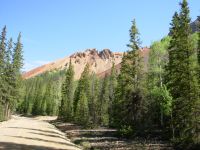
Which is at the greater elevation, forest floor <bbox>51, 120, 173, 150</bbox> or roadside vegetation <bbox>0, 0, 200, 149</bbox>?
roadside vegetation <bbox>0, 0, 200, 149</bbox>

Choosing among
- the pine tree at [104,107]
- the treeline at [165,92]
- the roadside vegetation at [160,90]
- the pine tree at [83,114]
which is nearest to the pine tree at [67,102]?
the pine tree at [104,107]

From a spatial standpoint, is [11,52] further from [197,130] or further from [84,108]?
[197,130]

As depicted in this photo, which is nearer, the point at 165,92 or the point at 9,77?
the point at 165,92

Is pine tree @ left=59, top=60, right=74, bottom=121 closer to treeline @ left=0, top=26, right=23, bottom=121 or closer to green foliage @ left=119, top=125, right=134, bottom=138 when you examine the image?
treeline @ left=0, top=26, right=23, bottom=121

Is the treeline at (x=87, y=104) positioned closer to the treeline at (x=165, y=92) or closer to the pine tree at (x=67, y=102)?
the pine tree at (x=67, y=102)

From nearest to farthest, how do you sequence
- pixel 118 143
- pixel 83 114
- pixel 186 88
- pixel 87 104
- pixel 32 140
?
pixel 186 88, pixel 32 140, pixel 118 143, pixel 83 114, pixel 87 104

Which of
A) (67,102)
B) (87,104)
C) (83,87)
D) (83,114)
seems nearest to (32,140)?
(83,114)

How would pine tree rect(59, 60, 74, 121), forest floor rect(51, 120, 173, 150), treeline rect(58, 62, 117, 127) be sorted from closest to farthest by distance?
forest floor rect(51, 120, 173, 150) < treeline rect(58, 62, 117, 127) < pine tree rect(59, 60, 74, 121)

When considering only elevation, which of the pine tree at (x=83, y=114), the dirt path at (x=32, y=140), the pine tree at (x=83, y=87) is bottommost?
the dirt path at (x=32, y=140)

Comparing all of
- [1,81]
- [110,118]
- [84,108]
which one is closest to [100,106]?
[110,118]

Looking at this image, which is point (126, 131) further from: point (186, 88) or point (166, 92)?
point (186, 88)

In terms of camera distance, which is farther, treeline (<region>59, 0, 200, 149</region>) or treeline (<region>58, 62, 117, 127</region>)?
treeline (<region>58, 62, 117, 127</region>)

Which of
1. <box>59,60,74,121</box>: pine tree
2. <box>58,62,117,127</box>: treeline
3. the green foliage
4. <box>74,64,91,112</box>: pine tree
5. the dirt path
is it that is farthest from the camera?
<box>74,64,91,112</box>: pine tree

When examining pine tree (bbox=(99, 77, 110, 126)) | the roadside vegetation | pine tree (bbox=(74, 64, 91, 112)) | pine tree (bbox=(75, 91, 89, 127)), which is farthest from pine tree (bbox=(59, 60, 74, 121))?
pine tree (bbox=(75, 91, 89, 127))
